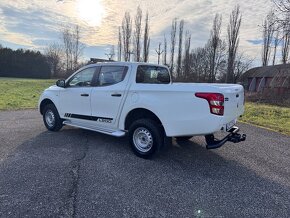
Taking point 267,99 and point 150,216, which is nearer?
point 150,216

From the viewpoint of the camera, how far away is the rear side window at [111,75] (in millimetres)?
5566

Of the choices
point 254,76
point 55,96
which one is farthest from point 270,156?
point 254,76

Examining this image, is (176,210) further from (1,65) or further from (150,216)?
(1,65)

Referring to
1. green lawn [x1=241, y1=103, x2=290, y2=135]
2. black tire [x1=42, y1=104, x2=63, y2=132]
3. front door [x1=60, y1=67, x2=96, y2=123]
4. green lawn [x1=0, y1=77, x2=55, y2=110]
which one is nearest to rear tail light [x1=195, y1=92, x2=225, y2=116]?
front door [x1=60, y1=67, x2=96, y2=123]

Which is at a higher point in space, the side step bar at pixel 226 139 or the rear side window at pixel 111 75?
the rear side window at pixel 111 75

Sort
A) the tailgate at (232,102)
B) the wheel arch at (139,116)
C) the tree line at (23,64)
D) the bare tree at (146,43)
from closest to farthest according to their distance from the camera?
the tailgate at (232,102)
the wheel arch at (139,116)
the bare tree at (146,43)
the tree line at (23,64)

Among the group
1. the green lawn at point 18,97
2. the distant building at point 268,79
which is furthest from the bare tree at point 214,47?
the green lawn at point 18,97

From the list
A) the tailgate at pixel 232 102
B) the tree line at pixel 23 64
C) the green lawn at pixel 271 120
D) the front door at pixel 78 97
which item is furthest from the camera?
the tree line at pixel 23 64

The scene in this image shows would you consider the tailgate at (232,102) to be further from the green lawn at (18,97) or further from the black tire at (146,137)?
the green lawn at (18,97)

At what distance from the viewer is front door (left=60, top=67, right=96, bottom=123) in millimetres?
6145

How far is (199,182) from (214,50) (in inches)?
1657

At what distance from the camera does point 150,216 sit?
3.13 meters

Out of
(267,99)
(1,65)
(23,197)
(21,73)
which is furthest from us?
(21,73)

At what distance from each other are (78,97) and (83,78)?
0.50 meters
